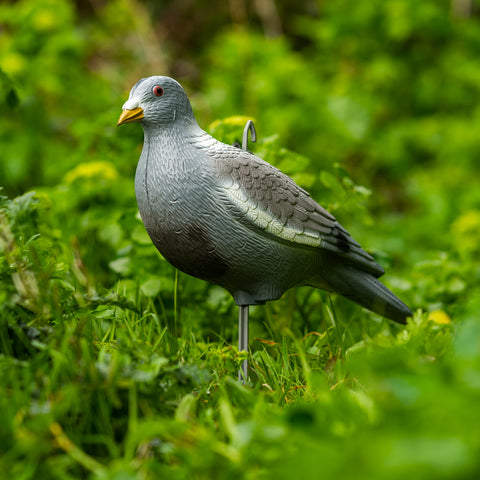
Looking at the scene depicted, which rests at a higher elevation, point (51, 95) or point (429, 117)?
point (429, 117)

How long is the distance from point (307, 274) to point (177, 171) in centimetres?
61

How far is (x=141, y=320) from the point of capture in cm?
230

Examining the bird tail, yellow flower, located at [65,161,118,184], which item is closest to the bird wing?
the bird tail

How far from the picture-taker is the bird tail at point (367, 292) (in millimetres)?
2355

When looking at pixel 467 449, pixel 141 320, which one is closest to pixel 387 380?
pixel 467 449

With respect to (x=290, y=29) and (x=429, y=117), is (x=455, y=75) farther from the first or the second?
(x=290, y=29)

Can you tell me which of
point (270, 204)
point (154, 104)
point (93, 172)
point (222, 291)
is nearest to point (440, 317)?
point (222, 291)

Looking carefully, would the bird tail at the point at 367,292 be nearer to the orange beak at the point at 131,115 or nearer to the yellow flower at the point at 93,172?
the orange beak at the point at 131,115

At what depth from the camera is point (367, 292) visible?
2.39 m

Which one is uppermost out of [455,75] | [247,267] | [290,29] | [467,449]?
[290,29]

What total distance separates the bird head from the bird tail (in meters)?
0.83

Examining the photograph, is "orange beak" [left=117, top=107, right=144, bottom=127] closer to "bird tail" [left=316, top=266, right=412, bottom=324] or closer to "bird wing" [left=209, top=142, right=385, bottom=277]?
Answer: "bird wing" [left=209, top=142, right=385, bottom=277]

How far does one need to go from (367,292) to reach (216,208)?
0.76 m

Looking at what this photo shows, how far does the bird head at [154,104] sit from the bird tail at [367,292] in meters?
0.83
